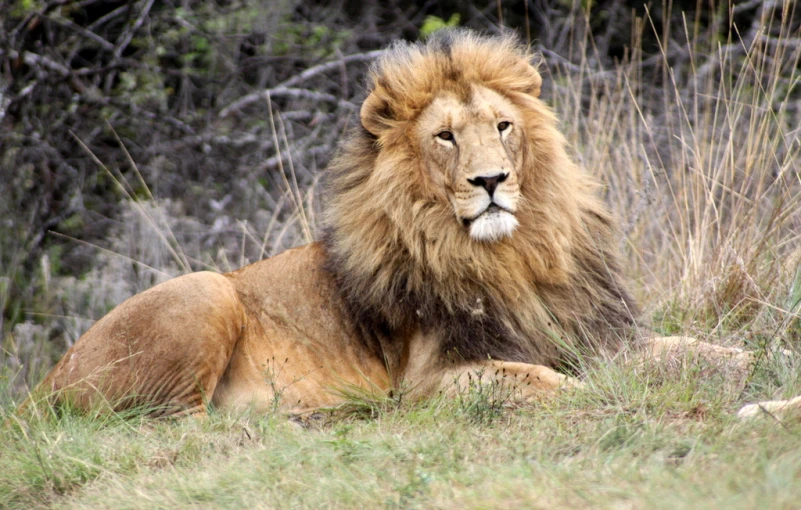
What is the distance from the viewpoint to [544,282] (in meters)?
4.22

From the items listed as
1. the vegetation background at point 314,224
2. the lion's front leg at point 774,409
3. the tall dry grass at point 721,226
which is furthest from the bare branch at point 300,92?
the lion's front leg at point 774,409

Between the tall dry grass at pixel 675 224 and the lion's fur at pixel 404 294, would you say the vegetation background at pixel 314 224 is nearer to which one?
the tall dry grass at pixel 675 224

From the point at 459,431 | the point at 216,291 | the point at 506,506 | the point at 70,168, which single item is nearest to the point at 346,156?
the point at 216,291

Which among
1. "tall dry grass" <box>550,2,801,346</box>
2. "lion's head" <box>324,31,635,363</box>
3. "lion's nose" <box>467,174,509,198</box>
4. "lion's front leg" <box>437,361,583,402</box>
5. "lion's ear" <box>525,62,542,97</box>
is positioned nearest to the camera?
"lion's front leg" <box>437,361,583,402</box>

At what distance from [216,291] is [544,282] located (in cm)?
149

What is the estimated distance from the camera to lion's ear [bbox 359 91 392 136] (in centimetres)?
436

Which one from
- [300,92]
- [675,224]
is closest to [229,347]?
[675,224]

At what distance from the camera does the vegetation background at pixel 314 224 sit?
290 cm

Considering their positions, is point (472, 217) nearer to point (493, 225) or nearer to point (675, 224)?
point (493, 225)

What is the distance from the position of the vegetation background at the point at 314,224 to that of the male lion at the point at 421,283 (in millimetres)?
330

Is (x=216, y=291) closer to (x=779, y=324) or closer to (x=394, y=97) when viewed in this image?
(x=394, y=97)

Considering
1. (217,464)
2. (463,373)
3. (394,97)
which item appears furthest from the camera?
(394,97)

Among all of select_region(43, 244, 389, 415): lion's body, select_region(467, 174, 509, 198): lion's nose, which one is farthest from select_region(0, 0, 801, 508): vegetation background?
select_region(467, 174, 509, 198): lion's nose

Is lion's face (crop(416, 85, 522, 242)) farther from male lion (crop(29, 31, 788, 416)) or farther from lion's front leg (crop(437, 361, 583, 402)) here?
lion's front leg (crop(437, 361, 583, 402))
